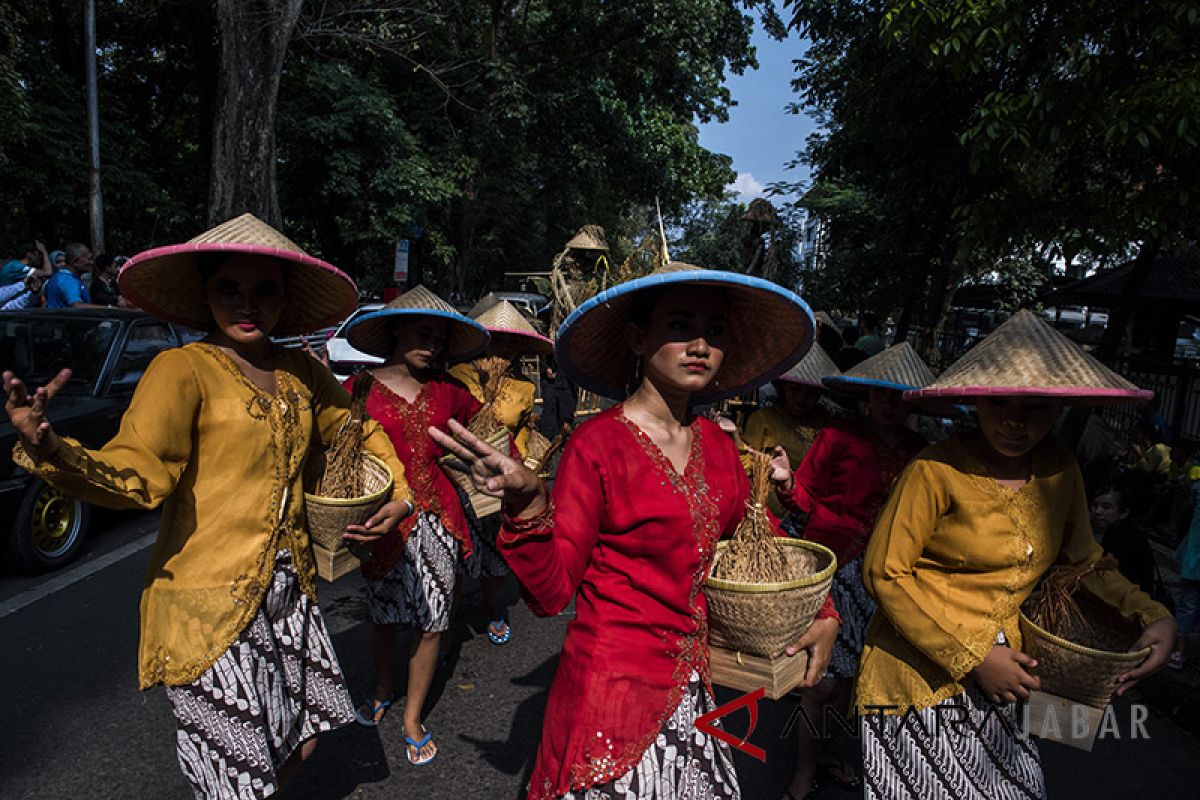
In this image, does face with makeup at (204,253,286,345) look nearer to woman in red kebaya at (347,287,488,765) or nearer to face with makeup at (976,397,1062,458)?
woman in red kebaya at (347,287,488,765)

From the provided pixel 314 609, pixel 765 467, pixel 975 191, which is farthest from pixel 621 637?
pixel 975 191

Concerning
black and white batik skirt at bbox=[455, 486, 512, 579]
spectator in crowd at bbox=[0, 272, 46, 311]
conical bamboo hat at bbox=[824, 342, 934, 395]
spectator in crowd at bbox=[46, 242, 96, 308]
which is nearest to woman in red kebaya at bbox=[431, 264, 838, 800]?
conical bamboo hat at bbox=[824, 342, 934, 395]

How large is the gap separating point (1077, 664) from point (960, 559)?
39 cm

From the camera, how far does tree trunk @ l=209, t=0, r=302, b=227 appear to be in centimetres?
945

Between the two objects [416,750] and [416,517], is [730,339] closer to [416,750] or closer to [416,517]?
[416,517]

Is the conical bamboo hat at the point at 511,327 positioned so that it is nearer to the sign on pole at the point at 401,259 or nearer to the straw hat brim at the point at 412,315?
the straw hat brim at the point at 412,315

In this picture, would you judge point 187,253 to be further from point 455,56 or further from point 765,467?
point 455,56

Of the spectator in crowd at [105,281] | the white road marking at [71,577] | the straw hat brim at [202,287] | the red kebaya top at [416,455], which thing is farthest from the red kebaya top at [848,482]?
the spectator in crowd at [105,281]

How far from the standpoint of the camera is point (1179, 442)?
8.62 m

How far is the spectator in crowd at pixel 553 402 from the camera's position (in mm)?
6676

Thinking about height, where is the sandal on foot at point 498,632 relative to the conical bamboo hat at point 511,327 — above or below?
below

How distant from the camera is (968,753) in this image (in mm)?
2326

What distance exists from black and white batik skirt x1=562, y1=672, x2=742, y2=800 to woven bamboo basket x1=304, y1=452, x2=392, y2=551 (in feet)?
3.82

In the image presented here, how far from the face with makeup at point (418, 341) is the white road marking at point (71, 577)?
7.37ft
